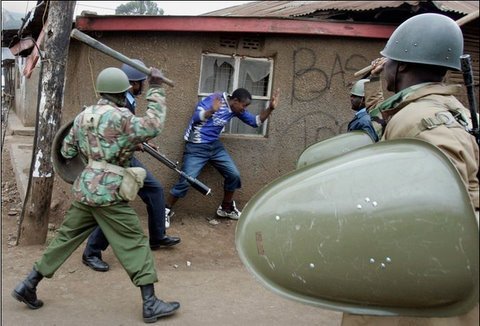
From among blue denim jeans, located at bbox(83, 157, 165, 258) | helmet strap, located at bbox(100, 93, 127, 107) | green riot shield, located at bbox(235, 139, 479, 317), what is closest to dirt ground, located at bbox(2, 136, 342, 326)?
blue denim jeans, located at bbox(83, 157, 165, 258)

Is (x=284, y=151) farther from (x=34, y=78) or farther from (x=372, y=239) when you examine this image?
(x=34, y=78)

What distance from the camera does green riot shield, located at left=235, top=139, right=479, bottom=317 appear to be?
1599mm

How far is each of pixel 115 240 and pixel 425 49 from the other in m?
2.40

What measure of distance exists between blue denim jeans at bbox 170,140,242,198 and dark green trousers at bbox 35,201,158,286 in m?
1.87

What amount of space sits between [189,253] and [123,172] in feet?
5.73

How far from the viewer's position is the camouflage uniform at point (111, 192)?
10.8 feet

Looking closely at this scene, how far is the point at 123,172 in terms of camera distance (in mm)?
3389

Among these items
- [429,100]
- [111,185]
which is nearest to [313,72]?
[111,185]

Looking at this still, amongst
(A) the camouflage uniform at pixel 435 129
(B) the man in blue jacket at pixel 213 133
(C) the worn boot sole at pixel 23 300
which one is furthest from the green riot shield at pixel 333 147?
(B) the man in blue jacket at pixel 213 133

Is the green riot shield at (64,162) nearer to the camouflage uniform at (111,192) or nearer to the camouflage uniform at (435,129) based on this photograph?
the camouflage uniform at (111,192)

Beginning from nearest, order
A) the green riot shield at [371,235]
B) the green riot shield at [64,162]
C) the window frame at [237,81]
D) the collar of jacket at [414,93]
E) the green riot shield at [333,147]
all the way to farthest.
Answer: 1. the green riot shield at [371,235]
2. the collar of jacket at [414,93]
3. the green riot shield at [333,147]
4. the green riot shield at [64,162]
5. the window frame at [237,81]

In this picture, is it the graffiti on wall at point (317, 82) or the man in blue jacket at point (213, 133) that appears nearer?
the man in blue jacket at point (213, 133)

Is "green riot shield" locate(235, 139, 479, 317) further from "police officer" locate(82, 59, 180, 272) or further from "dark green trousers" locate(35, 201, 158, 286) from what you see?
"police officer" locate(82, 59, 180, 272)

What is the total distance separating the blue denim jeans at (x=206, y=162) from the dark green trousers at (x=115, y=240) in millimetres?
1870
